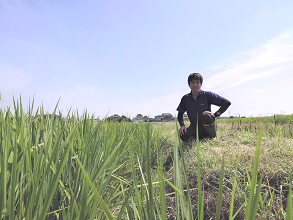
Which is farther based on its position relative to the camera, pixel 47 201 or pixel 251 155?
pixel 251 155

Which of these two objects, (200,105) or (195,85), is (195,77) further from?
(200,105)

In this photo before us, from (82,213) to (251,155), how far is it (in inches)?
72.4

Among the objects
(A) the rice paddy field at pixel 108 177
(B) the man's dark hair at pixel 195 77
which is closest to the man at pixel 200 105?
(B) the man's dark hair at pixel 195 77

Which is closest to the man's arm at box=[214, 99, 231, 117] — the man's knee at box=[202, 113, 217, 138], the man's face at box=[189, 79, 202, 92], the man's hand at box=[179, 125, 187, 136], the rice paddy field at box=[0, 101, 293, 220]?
the man's knee at box=[202, 113, 217, 138]

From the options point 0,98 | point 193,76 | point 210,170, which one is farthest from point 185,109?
point 0,98

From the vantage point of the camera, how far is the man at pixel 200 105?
10.1ft

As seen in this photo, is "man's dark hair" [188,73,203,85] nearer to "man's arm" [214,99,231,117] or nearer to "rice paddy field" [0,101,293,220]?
"man's arm" [214,99,231,117]

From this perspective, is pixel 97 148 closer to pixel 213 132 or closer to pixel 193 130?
pixel 213 132

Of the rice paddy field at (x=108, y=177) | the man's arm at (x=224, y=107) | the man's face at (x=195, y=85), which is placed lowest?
the rice paddy field at (x=108, y=177)

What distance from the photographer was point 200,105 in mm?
3365

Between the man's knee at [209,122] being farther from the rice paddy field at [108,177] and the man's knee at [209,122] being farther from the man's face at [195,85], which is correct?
the rice paddy field at [108,177]

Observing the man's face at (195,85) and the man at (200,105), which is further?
the man's face at (195,85)

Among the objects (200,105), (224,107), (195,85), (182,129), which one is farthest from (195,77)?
(182,129)

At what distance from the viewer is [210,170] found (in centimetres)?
154
